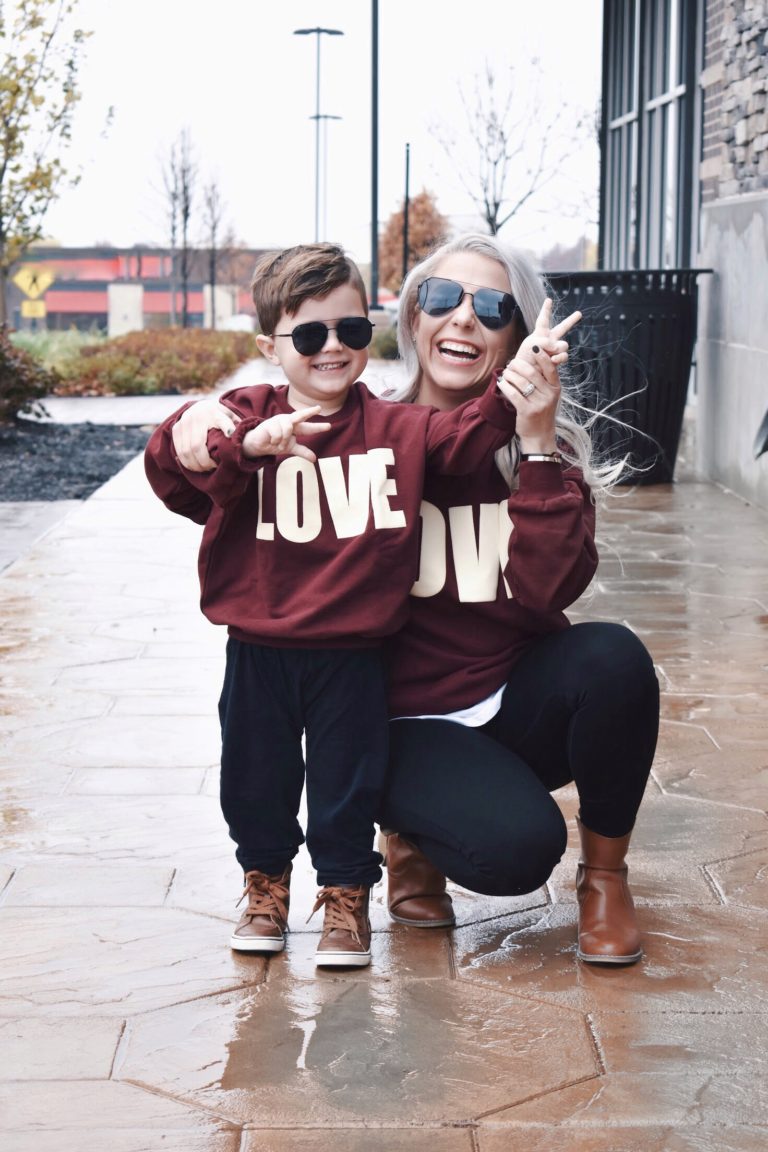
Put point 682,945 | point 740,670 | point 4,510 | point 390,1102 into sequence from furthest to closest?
point 4,510, point 740,670, point 682,945, point 390,1102

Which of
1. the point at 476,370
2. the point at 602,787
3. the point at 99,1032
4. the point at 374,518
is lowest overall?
the point at 99,1032

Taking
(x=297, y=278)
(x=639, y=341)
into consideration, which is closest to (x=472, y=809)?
(x=297, y=278)

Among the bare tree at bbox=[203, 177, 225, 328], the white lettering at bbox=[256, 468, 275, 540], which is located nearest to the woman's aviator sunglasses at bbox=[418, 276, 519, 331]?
the white lettering at bbox=[256, 468, 275, 540]

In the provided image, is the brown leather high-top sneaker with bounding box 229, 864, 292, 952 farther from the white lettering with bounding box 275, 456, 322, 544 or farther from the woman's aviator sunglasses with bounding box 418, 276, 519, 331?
the woman's aviator sunglasses with bounding box 418, 276, 519, 331

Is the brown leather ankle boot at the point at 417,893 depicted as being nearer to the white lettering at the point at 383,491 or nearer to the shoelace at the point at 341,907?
the shoelace at the point at 341,907

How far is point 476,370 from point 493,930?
1.17 meters

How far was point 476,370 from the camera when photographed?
3.15m

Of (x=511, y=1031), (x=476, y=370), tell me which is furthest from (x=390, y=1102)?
(x=476, y=370)

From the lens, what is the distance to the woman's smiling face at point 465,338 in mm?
3117

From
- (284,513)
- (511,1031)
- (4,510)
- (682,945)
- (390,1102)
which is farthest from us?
(4,510)

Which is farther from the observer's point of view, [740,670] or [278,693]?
[740,670]

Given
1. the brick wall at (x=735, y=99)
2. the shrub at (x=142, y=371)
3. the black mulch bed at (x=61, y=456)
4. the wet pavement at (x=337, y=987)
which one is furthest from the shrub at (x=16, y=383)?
the wet pavement at (x=337, y=987)

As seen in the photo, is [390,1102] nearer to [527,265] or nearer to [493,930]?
[493,930]

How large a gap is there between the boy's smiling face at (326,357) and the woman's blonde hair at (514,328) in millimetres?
246
